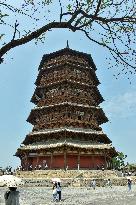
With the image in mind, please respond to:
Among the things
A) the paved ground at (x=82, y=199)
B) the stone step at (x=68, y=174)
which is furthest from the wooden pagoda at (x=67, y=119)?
the paved ground at (x=82, y=199)

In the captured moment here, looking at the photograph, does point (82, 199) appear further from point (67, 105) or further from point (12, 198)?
point (67, 105)

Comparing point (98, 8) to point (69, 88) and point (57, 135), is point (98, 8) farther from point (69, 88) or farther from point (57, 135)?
point (69, 88)

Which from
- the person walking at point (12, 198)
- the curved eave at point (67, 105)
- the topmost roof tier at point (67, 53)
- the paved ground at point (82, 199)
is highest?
the topmost roof tier at point (67, 53)

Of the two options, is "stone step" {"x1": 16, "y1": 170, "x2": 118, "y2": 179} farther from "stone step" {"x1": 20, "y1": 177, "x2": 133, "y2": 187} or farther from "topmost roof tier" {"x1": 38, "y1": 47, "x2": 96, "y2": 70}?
"topmost roof tier" {"x1": 38, "y1": 47, "x2": 96, "y2": 70}

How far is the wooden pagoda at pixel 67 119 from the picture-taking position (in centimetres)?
3653

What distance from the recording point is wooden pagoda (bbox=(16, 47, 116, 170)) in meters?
36.5

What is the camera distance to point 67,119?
38031 millimetres

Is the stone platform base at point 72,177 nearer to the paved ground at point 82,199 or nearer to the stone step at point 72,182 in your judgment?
the stone step at point 72,182

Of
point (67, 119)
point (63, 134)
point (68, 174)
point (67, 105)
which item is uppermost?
point (67, 105)

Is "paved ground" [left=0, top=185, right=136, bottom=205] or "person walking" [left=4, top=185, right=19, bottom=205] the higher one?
"paved ground" [left=0, top=185, right=136, bottom=205]

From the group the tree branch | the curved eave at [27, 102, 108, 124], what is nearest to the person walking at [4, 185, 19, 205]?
the tree branch

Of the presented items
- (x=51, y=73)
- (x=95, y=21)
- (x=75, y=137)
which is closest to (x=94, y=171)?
(x=75, y=137)

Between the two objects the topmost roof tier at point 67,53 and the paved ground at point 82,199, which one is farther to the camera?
the topmost roof tier at point 67,53

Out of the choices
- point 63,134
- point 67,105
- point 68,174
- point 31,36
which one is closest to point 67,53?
point 67,105
